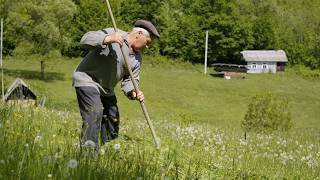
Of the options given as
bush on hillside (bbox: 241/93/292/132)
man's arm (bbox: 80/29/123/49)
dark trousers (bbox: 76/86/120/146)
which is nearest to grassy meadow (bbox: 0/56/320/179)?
dark trousers (bbox: 76/86/120/146)

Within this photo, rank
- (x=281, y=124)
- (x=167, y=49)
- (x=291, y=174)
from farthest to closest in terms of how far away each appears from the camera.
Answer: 1. (x=167, y=49)
2. (x=281, y=124)
3. (x=291, y=174)

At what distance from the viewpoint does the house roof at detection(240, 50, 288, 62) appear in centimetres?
9562

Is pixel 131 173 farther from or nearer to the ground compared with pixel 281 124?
farther from the ground

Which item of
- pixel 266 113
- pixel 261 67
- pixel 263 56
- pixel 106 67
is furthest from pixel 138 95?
pixel 263 56

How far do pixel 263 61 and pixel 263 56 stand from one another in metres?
1.59

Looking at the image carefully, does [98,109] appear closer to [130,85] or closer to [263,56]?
[130,85]

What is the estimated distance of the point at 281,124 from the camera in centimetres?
3294

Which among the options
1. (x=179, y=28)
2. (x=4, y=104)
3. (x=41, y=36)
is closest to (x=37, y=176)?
(x=4, y=104)

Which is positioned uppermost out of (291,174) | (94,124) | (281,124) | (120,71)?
(120,71)

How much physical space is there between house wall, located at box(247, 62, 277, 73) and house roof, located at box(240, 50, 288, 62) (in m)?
0.74

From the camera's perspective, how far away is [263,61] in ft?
316

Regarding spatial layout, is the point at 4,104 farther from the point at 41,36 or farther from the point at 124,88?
the point at 41,36

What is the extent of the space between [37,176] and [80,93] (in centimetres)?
421

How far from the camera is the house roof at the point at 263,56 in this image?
95.6 meters
